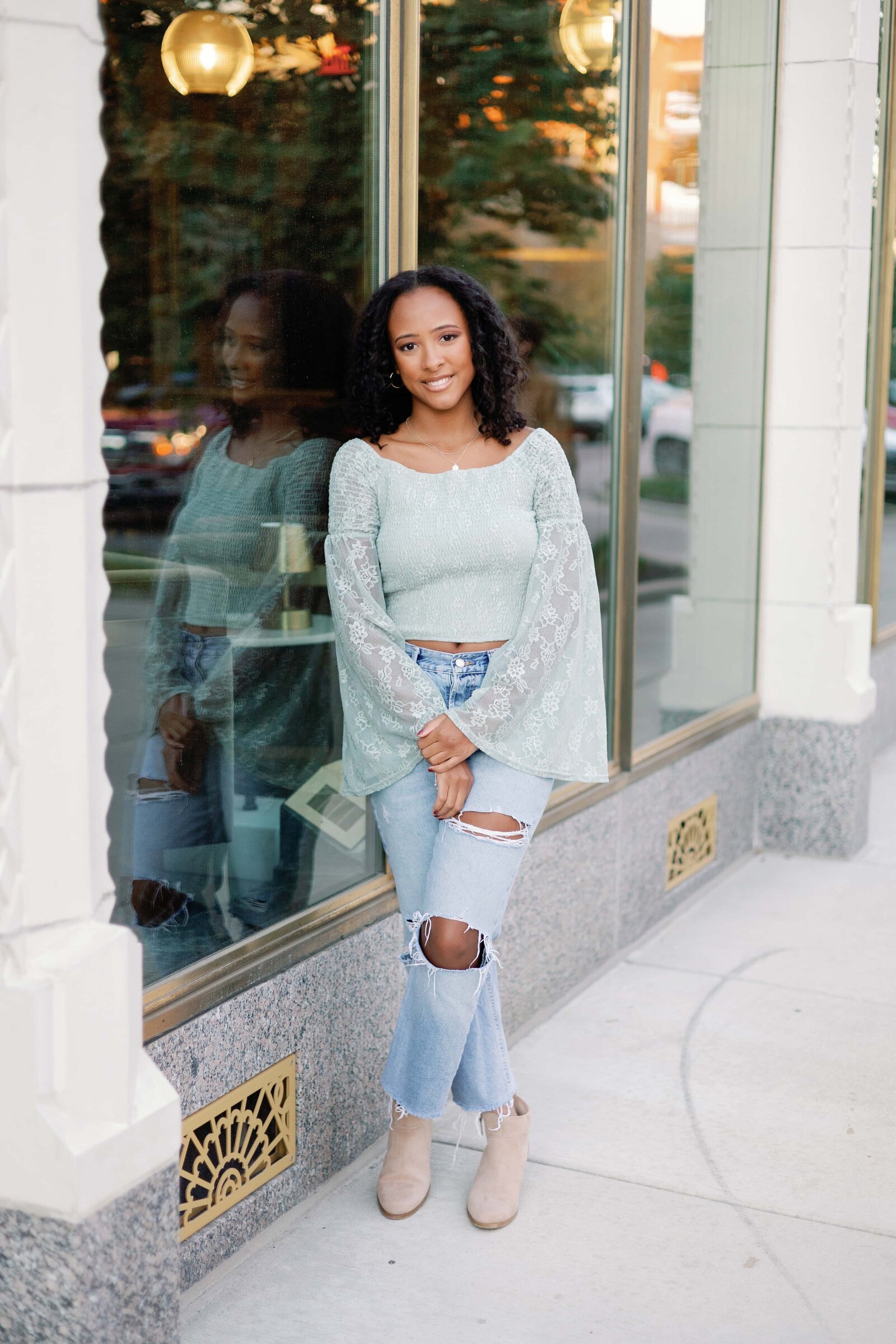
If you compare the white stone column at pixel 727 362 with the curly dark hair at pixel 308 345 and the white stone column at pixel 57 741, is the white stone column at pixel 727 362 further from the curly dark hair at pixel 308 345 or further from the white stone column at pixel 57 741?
the white stone column at pixel 57 741

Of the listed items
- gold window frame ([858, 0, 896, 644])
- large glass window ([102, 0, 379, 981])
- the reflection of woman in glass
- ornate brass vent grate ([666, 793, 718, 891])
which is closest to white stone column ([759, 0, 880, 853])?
ornate brass vent grate ([666, 793, 718, 891])

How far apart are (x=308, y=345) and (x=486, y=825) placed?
3.80 ft

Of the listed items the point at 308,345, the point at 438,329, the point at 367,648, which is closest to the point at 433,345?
the point at 438,329

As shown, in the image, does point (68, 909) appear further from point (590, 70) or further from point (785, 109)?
point (785, 109)

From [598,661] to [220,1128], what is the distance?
1.23m

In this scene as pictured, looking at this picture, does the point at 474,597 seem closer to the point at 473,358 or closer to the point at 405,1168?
the point at 473,358

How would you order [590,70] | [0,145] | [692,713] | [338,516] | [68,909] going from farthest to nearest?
[692,713], [590,70], [338,516], [68,909], [0,145]

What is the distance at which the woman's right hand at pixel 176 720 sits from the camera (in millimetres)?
A: 3061

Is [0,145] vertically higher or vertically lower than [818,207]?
lower

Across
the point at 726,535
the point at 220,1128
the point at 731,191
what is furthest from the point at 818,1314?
the point at 731,191

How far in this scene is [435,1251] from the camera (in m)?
3.14

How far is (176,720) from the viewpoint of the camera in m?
3.10

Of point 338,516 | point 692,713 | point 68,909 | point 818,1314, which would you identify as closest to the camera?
point 68,909

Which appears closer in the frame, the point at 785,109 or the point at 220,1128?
the point at 220,1128
